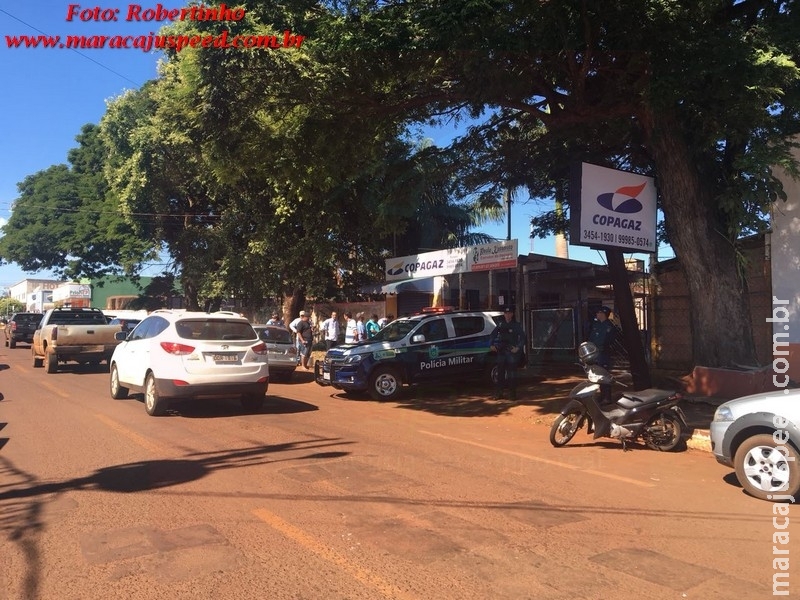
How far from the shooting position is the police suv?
12891mm

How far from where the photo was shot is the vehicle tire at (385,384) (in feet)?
42.3

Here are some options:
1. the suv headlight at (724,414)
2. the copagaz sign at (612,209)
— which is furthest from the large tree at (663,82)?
the suv headlight at (724,414)

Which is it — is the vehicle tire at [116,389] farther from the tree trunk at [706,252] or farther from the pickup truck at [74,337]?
the tree trunk at [706,252]

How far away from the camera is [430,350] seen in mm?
13281

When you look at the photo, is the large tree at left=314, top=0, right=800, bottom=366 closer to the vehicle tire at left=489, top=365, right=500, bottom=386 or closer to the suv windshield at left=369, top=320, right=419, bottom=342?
the vehicle tire at left=489, top=365, right=500, bottom=386

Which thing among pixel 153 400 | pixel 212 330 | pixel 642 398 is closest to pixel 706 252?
pixel 642 398

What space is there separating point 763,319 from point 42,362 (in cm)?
2071

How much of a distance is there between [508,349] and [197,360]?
19.5 ft

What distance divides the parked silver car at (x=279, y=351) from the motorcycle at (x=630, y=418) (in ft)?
29.6

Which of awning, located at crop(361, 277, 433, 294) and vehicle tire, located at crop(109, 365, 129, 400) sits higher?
awning, located at crop(361, 277, 433, 294)

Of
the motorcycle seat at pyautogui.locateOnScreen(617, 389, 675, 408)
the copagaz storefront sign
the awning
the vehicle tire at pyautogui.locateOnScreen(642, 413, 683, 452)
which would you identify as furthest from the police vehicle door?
the awning

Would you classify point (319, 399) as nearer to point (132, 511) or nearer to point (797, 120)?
point (132, 511)

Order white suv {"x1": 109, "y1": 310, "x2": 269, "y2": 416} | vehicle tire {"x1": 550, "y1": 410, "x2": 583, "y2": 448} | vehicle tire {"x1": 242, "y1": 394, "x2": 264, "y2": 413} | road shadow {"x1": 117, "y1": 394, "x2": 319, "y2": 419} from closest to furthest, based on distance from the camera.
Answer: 1. vehicle tire {"x1": 550, "y1": 410, "x2": 583, "y2": 448}
2. white suv {"x1": 109, "y1": 310, "x2": 269, "y2": 416}
3. road shadow {"x1": 117, "y1": 394, "x2": 319, "y2": 419}
4. vehicle tire {"x1": 242, "y1": 394, "x2": 264, "y2": 413}

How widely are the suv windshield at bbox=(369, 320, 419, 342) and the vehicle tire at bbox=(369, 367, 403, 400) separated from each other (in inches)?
28.7
